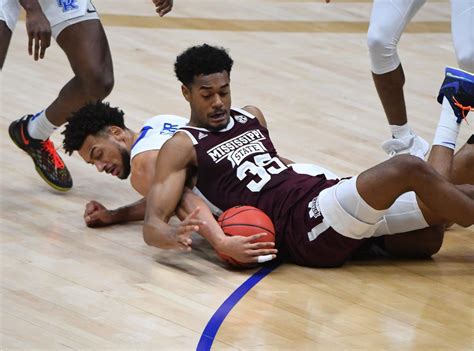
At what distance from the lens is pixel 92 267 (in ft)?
17.5

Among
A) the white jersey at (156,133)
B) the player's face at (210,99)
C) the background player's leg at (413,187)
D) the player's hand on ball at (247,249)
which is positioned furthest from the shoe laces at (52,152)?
the background player's leg at (413,187)

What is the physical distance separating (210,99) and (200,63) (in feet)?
0.60

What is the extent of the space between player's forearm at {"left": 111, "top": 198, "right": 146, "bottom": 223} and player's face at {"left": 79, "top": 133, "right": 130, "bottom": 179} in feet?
0.60

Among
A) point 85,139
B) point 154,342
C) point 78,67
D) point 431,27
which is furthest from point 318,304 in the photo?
point 431,27

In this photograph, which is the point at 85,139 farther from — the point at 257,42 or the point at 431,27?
the point at 431,27

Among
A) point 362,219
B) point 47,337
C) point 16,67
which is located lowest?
point 16,67

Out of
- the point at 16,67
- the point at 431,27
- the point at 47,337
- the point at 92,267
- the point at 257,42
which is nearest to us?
the point at 47,337

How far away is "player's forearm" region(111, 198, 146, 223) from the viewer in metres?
5.95

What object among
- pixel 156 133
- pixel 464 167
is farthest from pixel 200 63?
pixel 464 167

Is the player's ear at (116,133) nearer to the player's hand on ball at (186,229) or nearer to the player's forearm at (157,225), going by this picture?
the player's forearm at (157,225)

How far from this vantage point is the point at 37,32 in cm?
558

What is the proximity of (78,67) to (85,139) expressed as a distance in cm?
67

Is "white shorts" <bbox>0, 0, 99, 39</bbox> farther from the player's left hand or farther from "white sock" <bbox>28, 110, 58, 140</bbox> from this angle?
"white sock" <bbox>28, 110, 58, 140</bbox>

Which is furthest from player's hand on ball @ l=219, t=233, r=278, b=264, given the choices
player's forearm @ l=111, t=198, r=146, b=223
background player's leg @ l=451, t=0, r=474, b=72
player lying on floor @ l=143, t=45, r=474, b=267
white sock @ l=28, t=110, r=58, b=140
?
white sock @ l=28, t=110, r=58, b=140
